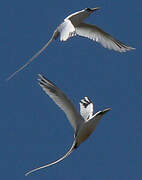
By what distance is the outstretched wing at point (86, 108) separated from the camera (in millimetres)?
12673

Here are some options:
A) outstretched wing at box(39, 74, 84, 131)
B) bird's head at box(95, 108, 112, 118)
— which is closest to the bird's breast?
bird's head at box(95, 108, 112, 118)

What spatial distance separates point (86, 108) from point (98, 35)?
157 cm

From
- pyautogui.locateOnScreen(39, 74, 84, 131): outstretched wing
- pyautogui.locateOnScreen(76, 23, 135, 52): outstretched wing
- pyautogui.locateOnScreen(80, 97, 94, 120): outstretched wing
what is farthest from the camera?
pyautogui.locateOnScreen(76, 23, 135, 52): outstretched wing

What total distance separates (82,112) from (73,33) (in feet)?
5.25

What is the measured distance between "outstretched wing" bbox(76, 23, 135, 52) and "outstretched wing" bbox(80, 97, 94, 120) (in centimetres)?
108

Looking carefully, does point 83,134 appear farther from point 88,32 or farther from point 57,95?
point 88,32

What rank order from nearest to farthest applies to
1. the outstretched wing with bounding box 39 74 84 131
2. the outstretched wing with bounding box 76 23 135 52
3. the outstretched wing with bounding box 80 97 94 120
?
the outstretched wing with bounding box 39 74 84 131 < the outstretched wing with bounding box 80 97 94 120 < the outstretched wing with bounding box 76 23 135 52

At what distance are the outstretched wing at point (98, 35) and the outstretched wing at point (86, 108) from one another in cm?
108

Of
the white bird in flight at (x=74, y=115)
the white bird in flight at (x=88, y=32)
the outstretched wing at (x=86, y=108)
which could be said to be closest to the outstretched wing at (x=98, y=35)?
the white bird in flight at (x=88, y=32)

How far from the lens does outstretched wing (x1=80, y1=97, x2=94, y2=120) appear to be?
41.6 ft

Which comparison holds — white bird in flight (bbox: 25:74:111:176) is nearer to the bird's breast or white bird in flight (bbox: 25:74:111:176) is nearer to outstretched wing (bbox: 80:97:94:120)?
the bird's breast

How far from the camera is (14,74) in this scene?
12.1 meters

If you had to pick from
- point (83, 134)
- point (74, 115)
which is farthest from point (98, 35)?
point (83, 134)

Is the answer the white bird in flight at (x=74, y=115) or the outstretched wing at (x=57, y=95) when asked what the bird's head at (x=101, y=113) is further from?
the outstretched wing at (x=57, y=95)
